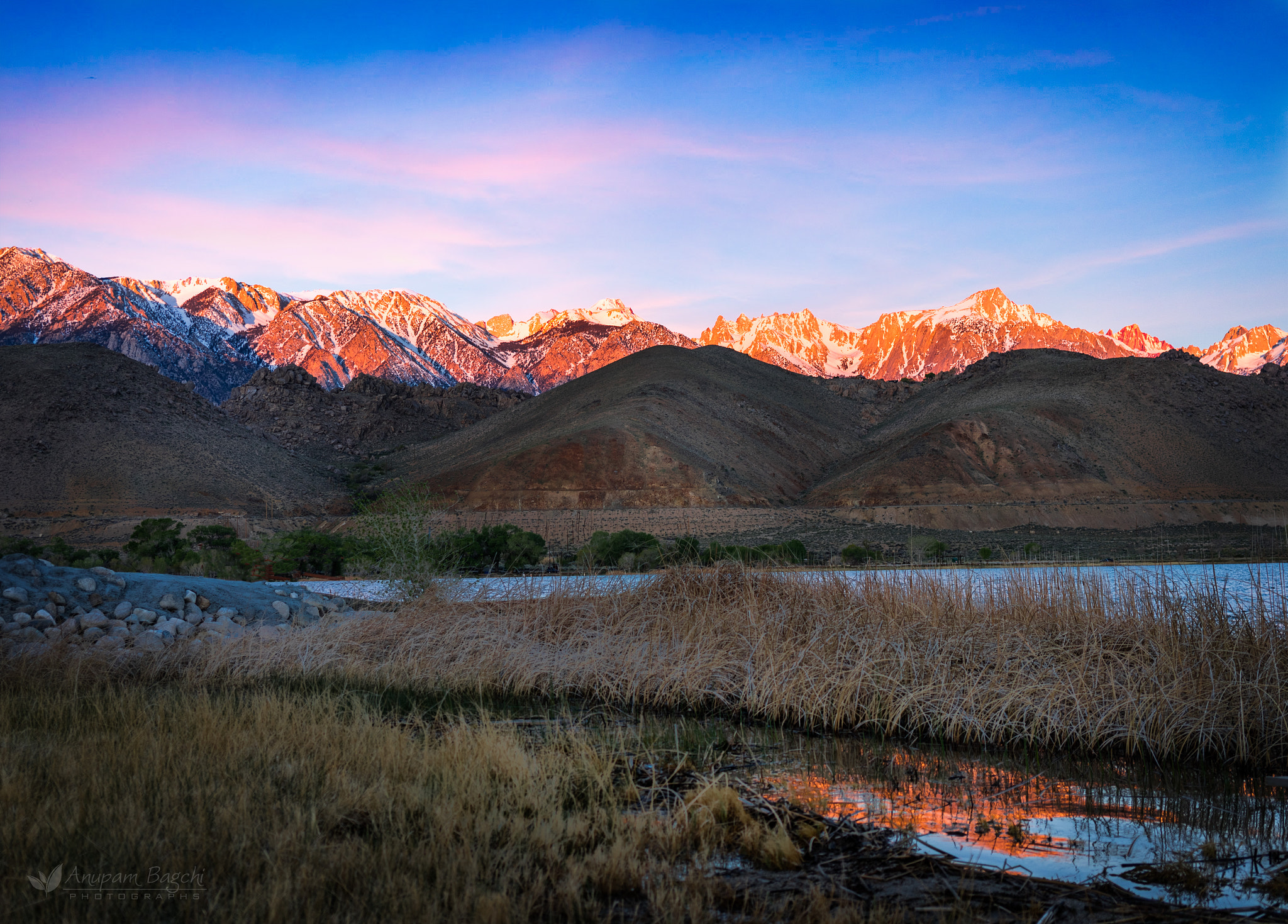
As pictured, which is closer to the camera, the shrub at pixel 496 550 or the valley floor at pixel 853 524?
the shrub at pixel 496 550

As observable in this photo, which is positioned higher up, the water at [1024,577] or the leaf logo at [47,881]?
the water at [1024,577]

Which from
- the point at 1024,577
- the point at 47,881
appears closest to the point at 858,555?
the point at 1024,577

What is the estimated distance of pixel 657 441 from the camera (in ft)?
214

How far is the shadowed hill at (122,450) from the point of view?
183 feet

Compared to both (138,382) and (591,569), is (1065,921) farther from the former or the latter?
(138,382)

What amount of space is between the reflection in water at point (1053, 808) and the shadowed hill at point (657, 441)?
48.1 m

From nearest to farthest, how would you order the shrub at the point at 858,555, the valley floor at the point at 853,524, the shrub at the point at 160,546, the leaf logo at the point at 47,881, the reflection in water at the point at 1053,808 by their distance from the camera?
the leaf logo at the point at 47,881, the reflection in water at the point at 1053,808, the shrub at the point at 160,546, the shrub at the point at 858,555, the valley floor at the point at 853,524

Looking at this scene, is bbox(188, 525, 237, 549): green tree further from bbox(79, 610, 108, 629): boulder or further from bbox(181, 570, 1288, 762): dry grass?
bbox(181, 570, 1288, 762): dry grass

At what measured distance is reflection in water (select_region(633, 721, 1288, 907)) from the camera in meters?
5.57

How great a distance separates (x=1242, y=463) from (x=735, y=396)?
4332 centimetres

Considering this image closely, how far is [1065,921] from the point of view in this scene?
4.52 meters

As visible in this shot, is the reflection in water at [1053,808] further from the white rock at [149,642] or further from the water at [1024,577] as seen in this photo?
the white rock at [149,642]

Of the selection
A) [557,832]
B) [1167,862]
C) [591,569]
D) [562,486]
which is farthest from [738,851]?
[562,486]

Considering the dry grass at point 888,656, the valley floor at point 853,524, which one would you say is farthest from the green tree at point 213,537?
the dry grass at point 888,656
